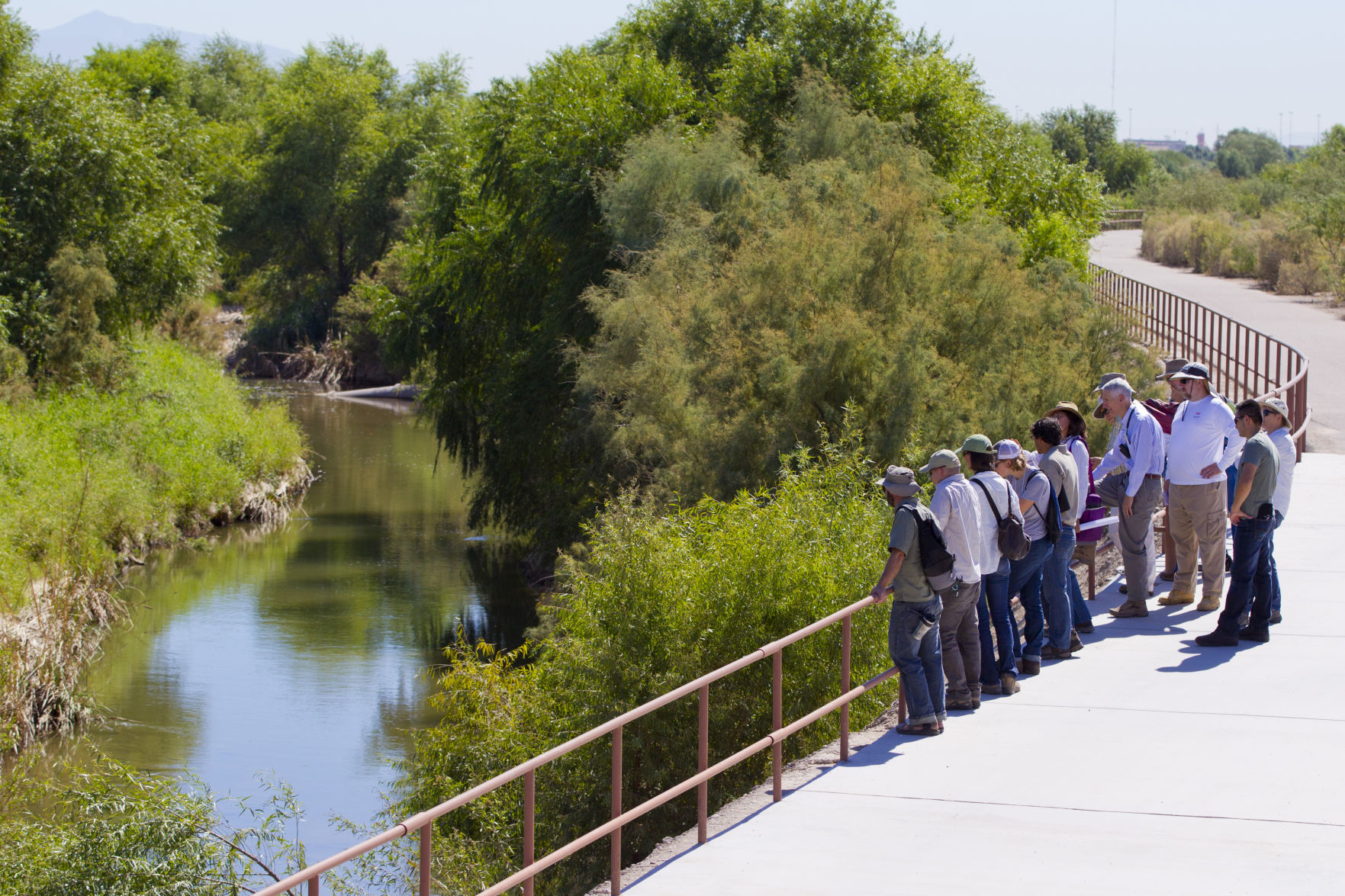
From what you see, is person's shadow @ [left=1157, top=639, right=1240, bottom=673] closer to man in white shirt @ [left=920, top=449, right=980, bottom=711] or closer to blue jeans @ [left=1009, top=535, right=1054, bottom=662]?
blue jeans @ [left=1009, top=535, right=1054, bottom=662]

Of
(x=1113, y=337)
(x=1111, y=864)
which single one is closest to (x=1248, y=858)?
(x=1111, y=864)

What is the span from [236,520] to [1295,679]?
32.9 meters

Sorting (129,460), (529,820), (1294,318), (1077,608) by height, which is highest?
(1294,318)

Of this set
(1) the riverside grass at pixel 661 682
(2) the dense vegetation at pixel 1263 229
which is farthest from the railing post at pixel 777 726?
(2) the dense vegetation at pixel 1263 229

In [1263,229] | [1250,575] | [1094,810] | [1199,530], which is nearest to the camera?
[1094,810]

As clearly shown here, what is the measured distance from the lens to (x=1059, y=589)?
33.7 ft

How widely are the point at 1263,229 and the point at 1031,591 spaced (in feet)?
153

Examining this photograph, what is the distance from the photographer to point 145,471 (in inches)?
1359

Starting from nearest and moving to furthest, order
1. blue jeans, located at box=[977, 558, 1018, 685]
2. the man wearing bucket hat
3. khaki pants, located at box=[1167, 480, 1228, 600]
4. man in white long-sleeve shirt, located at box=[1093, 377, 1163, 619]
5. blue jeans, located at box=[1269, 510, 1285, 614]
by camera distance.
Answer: the man wearing bucket hat → blue jeans, located at box=[977, 558, 1018, 685] → blue jeans, located at box=[1269, 510, 1285, 614] → man in white long-sleeve shirt, located at box=[1093, 377, 1163, 619] → khaki pants, located at box=[1167, 480, 1228, 600]

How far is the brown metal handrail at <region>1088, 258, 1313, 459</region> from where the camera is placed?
20.1 metres

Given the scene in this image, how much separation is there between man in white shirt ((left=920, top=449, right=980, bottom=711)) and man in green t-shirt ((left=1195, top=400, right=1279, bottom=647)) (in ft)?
7.65

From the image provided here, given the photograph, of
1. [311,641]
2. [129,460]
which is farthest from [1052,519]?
[129,460]

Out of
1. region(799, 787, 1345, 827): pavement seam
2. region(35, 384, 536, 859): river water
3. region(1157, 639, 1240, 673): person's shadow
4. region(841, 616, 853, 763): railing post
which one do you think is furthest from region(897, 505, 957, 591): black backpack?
region(35, 384, 536, 859): river water

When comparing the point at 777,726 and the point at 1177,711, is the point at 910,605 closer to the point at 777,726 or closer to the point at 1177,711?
the point at 777,726
